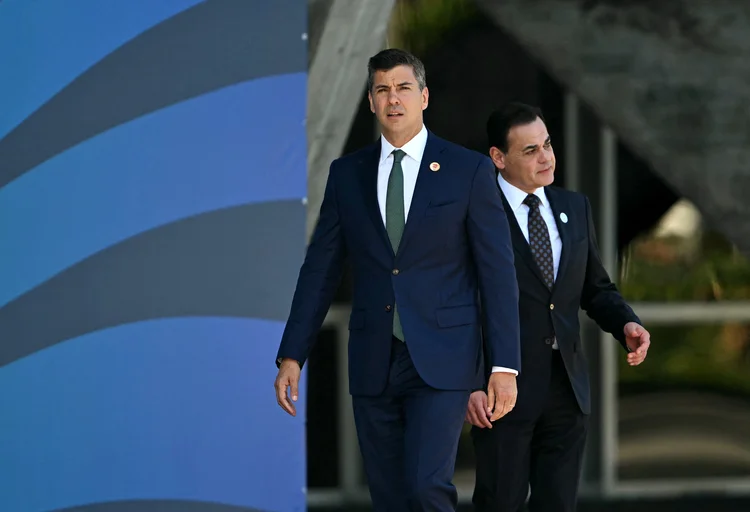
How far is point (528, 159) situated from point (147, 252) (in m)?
1.33

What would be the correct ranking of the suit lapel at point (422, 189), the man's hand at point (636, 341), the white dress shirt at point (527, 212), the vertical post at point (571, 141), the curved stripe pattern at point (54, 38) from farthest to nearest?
the vertical post at point (571, 141) < the curved stripe pattern at point (54, 38) < the white dress shirt at point (527, 212) < the man's hand at point (636, 341) < the suit lapel at point (422, 189)

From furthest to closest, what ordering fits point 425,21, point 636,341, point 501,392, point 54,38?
point 425,21 → point 54,38 → point 636,341 → point 501,392

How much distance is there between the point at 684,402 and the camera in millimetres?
8023

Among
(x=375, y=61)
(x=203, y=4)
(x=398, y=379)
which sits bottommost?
(x=398, y=379)

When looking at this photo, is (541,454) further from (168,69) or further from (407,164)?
(168,69)

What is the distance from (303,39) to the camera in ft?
15.7

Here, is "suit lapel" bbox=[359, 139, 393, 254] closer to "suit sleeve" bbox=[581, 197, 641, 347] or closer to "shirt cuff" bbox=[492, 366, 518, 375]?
"shirt cuff" bbox=[492, 366, 518, 375]

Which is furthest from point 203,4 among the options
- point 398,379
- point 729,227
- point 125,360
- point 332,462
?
point 332,462

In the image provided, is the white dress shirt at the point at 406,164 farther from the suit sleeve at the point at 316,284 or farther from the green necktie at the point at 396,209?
the suit sleeve at the point at 316,284

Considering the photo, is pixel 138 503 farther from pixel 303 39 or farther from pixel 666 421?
pixel 666 421

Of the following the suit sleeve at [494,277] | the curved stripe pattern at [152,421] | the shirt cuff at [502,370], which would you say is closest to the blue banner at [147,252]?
the curved stripe pattern at [152,421]

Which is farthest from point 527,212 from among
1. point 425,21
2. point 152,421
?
point 425,21

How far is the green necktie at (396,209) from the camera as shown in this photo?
12.9 feet

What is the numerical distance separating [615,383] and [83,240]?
4120mm
